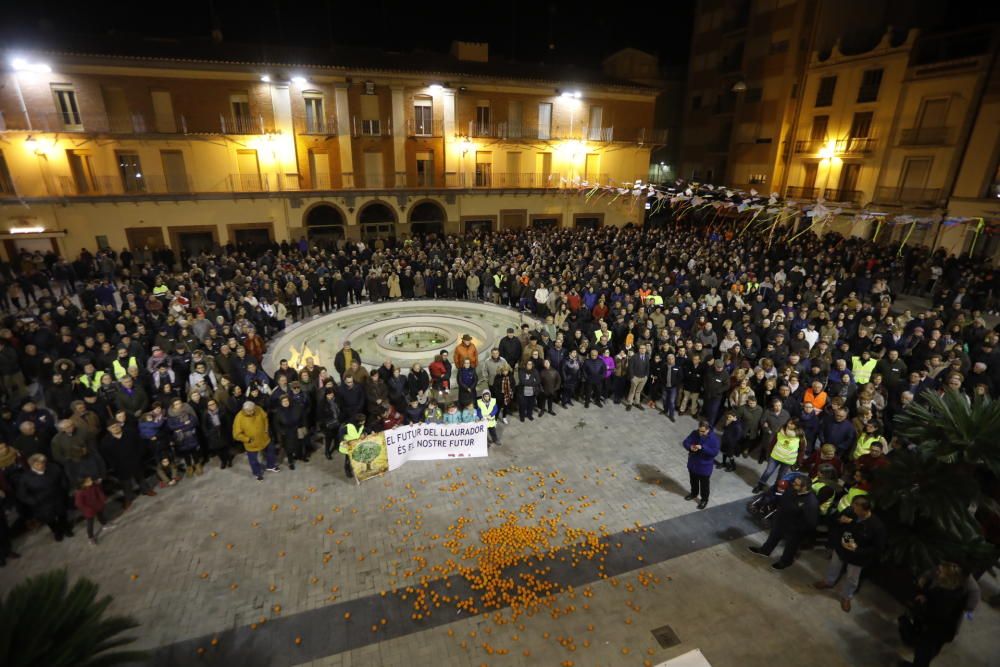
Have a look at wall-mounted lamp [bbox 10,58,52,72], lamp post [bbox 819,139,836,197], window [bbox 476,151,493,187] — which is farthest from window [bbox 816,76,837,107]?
wall-mounted lamp [bbox 10,58,52,72]

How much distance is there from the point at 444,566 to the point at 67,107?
93.4 ft

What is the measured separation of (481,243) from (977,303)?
757 inches

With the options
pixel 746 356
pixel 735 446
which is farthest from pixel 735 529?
pixel 746 356

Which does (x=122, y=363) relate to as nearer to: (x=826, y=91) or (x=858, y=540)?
(x=858, y=540)

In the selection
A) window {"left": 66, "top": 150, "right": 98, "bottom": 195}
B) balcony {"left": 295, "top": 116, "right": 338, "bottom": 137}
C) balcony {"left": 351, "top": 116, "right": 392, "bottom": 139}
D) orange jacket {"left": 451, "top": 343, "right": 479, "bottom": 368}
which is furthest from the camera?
balcony {"left": 351, "top": 116, "right": 392, "bottom": 139}

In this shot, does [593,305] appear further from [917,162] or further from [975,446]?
[917,162]

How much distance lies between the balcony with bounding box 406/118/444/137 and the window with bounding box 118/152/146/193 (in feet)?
44.8

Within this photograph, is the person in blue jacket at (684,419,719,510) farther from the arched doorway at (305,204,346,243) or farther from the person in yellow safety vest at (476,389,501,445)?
the arched doorway at (305,204,346,243)

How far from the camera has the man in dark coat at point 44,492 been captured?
7.21 meters

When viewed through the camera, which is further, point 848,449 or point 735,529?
point 848,449

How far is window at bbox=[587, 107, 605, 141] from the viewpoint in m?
32.7

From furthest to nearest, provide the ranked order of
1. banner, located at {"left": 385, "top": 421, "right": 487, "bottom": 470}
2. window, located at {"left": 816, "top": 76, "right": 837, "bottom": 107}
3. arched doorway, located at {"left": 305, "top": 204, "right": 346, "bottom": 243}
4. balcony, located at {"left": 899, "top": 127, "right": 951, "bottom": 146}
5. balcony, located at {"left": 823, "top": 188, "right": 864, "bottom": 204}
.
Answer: window, located at {"left": 816, "top": 76, "right": 837, "bottom": 107}, arched doorway, located at {"left": 305, "top": 204, "right": 346, "bottom": 243}, balcony, located at {"left": 823, "top": 188, "right": 864, "bottom": 204}, balcony, located at {"left": 899, "top": 127, "right": 951, "bottom": 146}, banner, located at {"left": 385, "top": 421, "right": 487, "bottom": 470}

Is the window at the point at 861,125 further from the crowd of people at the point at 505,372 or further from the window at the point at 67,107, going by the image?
Result: the window at the point at 67,107

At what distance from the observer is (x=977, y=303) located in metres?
15.5
